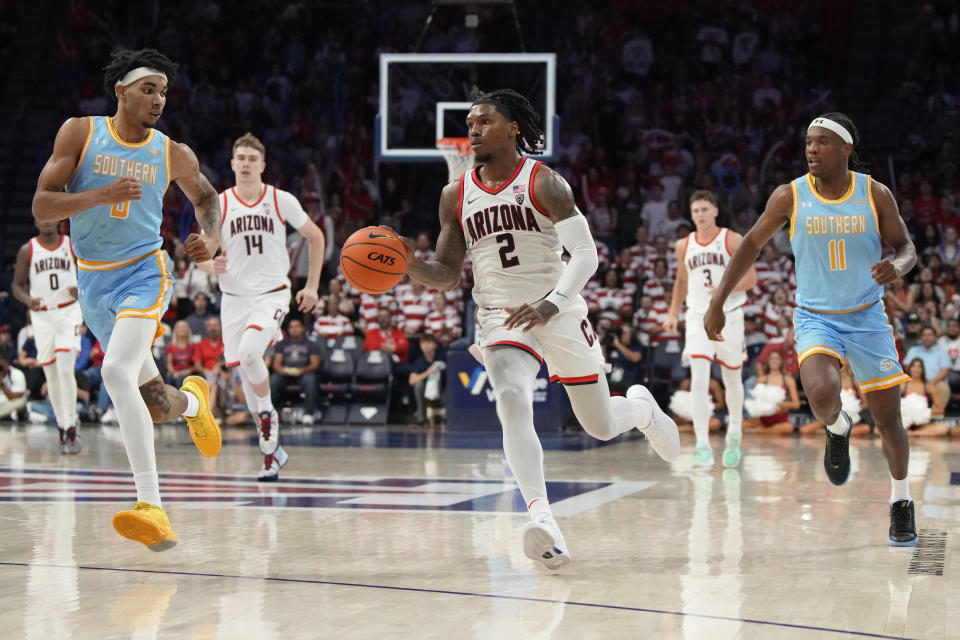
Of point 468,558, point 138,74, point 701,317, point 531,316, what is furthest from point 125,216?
point 701,317

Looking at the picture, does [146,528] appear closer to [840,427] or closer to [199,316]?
[840,427]

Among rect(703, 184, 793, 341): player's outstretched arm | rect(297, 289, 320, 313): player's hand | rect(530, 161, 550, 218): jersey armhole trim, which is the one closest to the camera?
rect(530, 161, 550, 218): jersey armhole trim

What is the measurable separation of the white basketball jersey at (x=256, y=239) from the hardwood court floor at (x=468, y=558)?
1.36 meters

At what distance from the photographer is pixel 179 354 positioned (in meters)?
13.9

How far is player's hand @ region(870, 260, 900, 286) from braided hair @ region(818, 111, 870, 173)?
0.63m

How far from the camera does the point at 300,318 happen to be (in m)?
15.0

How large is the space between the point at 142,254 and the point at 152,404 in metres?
0.85

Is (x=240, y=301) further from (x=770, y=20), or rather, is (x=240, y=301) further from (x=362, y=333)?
(x=770, y=20)

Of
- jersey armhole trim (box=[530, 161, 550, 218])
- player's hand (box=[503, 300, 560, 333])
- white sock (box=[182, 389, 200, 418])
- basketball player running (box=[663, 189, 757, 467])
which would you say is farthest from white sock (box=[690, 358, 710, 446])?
player's hand (box=[503, 300, 560, 333])

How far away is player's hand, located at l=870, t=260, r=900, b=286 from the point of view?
199 inches

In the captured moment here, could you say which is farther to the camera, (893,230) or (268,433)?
(268,433)

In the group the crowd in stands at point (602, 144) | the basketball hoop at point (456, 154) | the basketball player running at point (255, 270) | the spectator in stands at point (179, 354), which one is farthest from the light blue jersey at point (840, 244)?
the spectator in stands at point (179, 354)

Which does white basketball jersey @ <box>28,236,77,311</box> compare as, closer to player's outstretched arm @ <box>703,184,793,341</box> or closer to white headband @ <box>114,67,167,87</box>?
white headband @ <box>114,67,167,87</box>

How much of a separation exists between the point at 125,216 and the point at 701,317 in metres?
5.27
